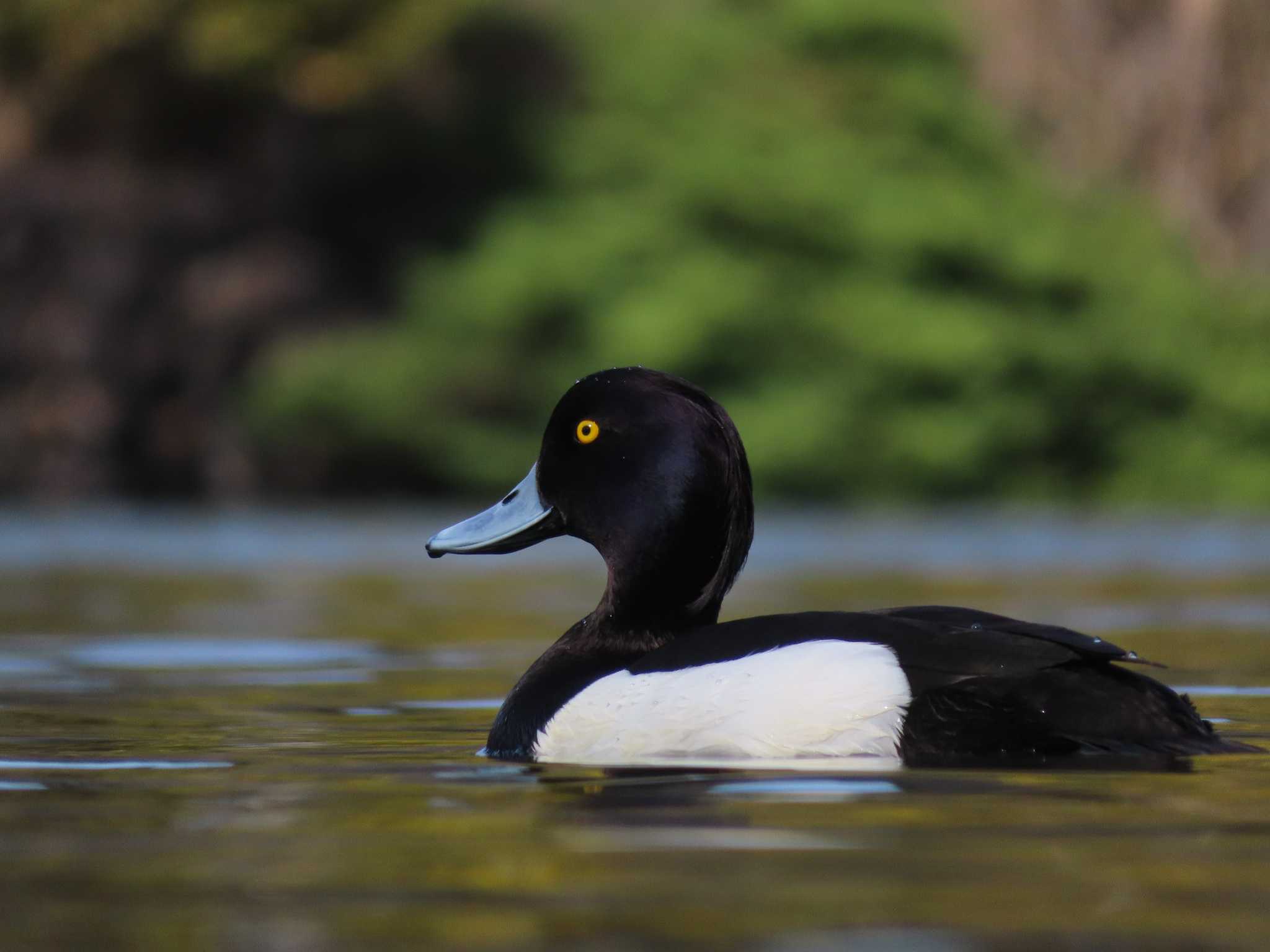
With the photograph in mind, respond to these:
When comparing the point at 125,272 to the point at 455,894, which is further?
the point at 125,272

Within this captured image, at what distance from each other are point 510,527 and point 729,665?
33.9 inches

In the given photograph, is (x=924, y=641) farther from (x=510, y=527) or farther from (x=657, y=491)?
(x=510, y=527)

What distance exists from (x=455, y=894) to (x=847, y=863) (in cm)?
49

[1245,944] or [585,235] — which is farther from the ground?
[585,235]

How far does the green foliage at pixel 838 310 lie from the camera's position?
64.3 feet

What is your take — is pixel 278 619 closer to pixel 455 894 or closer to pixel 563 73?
pixel 455 894

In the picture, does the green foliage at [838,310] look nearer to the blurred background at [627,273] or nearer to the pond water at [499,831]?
the blurred background at [627,273]

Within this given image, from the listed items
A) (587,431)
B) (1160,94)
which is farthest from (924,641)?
(1160,94)

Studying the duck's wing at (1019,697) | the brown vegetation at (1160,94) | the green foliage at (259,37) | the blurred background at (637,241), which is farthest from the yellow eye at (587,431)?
the green foliage at (259,37)

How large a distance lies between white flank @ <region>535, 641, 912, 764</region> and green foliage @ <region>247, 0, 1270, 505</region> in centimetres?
1508

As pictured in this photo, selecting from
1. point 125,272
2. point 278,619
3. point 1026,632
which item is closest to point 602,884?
point 1026,632

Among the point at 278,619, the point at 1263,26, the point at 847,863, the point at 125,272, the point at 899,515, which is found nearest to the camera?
the point at 847,863

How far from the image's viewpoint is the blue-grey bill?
4.84m

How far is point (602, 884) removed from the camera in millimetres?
2914
